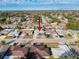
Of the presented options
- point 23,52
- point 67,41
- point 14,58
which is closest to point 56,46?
point 67,41

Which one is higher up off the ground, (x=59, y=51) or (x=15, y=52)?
(x=15, y=52)

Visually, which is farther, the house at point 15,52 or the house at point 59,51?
the house at point 59,51

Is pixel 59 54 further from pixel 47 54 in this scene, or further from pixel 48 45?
pixel 48 45

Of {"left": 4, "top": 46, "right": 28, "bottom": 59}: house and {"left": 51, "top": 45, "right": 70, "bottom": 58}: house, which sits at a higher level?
{"left": 4, "top": 46, "right": 28, "bottom": 59}: house

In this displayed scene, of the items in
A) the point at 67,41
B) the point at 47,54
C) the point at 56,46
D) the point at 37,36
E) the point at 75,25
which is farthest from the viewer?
the point at 75,25

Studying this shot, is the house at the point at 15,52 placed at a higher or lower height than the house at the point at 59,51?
higher

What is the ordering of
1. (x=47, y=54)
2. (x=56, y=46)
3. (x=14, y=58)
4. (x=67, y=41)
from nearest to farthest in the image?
1. (x=14, y=58)
2. (x=47, y=54)
3. (x=56, y=46)
4. (x=67, y=41)

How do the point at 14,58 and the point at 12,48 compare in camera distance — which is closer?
the point at 14,58

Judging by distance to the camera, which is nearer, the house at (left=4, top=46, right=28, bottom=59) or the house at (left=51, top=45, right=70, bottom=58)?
the house at (left=4, top=46, right=28, bottom=59)

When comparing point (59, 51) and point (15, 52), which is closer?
point (15, 52)
